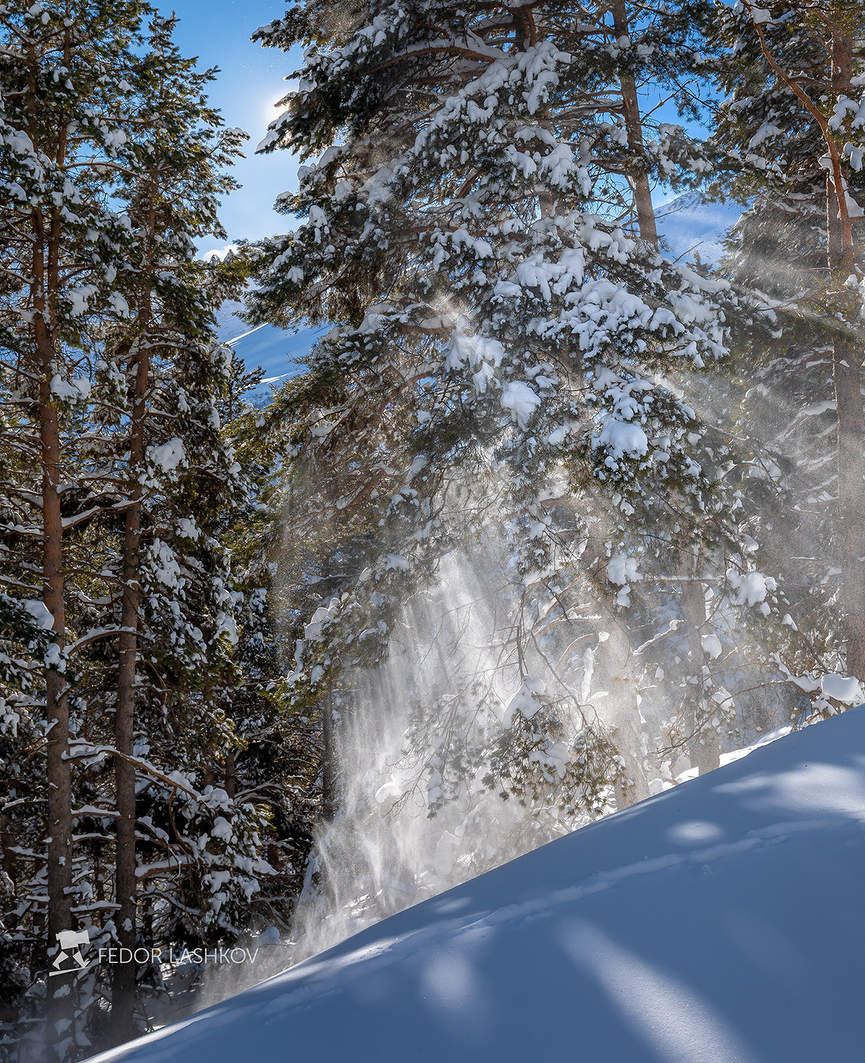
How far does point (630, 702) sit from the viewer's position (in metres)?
8.41

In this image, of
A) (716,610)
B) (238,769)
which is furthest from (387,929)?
(238,769)

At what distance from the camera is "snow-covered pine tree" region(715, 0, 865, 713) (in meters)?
7.37

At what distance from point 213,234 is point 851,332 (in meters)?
8.69

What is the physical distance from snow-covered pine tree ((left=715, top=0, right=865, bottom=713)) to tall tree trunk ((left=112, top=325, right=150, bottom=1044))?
25.4 feet

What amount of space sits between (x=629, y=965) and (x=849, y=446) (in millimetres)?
8359

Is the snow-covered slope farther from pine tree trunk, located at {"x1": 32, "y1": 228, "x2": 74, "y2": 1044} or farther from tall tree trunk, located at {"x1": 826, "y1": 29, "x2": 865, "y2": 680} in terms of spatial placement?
pine tree trunk, located at {"x1": 32, "y1": 228, "x2": 74, "y2": 1044}

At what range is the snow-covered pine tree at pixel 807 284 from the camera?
737 cm

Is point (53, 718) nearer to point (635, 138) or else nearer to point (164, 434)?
point (164, 434)

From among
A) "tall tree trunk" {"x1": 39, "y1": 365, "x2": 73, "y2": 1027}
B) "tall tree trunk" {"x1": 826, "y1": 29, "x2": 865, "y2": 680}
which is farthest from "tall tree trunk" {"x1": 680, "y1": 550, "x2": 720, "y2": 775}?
"tall tree trunk" {"x1": 39, "y1": 365, "x2": 73, "y2": 1027}

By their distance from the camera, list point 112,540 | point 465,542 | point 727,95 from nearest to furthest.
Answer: point 465,542 < point 727,95 < point 112,540

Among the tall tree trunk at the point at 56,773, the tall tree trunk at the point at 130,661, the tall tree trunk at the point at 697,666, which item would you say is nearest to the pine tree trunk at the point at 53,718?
the tall tree trunk at the point at 56,773

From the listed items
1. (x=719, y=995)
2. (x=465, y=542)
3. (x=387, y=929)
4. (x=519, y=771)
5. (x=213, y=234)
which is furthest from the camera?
(x=213, y=234)

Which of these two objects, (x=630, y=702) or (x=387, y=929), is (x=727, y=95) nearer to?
(x=630, y=702)

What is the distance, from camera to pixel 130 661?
9367 mm
